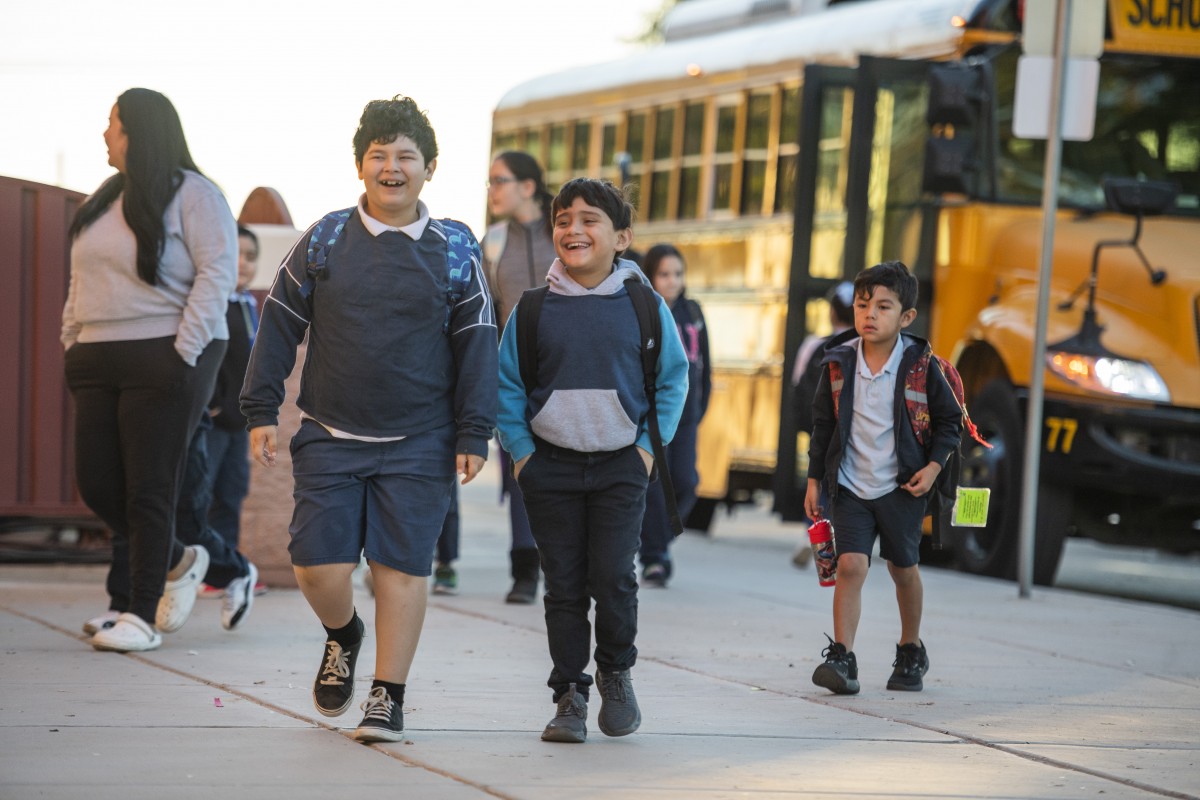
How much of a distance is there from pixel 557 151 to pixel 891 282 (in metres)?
9.65

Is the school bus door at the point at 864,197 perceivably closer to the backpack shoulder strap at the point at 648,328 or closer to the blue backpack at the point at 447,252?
the backpack shoulder strap at the point at 648,328

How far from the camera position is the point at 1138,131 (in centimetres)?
1141

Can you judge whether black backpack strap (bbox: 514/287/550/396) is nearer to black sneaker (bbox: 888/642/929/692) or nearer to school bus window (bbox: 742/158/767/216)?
black sneaker (bbox: 888/642/929/692)

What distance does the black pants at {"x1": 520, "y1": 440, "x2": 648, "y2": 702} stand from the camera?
570 cm

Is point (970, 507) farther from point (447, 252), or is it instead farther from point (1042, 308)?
point (1042, 308)

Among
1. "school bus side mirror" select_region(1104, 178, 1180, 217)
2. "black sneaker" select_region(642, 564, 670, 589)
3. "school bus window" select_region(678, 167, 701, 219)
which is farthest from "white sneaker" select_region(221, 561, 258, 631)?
"school bus window" select_region(678, 167, 701, 219)

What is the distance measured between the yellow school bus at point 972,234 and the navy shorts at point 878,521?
150 inches

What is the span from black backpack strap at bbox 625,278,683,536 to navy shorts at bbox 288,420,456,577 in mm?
569

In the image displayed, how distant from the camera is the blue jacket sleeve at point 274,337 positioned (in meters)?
5.56

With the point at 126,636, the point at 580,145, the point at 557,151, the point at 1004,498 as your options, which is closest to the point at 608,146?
the point at 580,145

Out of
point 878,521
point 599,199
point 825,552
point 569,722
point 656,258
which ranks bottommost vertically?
point 569,722

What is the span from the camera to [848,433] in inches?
272

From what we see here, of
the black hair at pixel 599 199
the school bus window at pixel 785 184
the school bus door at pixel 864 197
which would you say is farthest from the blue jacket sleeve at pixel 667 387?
the school bus window at pixel 785 184

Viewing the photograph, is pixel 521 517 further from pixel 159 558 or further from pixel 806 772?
pixel 806 772
